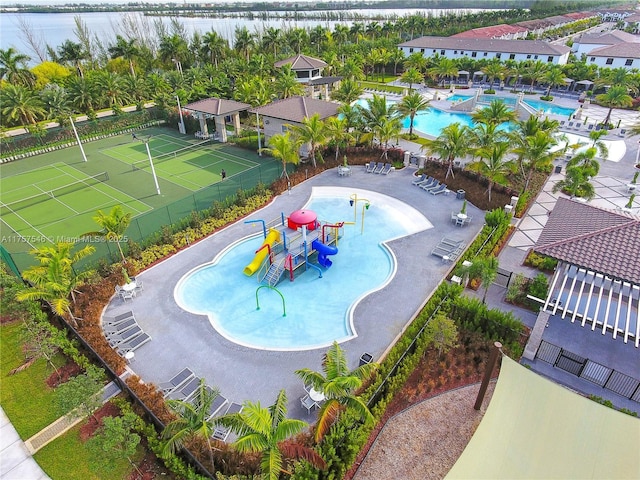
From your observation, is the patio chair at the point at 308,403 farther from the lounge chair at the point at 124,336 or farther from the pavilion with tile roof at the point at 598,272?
the pavilion with tile roof at the point at 598,272

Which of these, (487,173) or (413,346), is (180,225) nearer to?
(413,346)

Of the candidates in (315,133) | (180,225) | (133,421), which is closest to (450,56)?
(315,133)

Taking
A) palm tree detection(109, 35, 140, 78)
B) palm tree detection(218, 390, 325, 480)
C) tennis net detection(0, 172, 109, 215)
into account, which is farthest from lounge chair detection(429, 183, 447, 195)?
palm tree detection(109, 35, 140, 78)

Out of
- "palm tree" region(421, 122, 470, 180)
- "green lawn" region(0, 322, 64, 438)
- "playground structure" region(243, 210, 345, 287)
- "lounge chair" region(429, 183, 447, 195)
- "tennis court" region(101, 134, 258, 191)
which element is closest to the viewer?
"green lawn" region(0, 322, 64, 438)

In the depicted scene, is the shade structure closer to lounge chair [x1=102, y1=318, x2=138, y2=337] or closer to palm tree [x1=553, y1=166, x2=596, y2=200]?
lounge chair [x1=102, y1=318, x2=138, y2=337]

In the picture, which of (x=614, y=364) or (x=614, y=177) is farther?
(x=614, y=177)

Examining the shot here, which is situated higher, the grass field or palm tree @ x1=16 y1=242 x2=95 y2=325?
palm tree @ x1=16 y1=242 x2=95 y2=325
